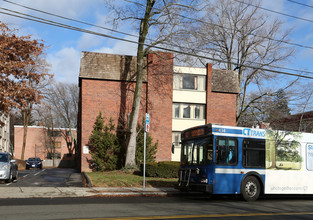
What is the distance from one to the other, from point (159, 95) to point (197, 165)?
18149 mm

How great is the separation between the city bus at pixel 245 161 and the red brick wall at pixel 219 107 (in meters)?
17.9

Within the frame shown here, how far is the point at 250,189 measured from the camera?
42.0 ft

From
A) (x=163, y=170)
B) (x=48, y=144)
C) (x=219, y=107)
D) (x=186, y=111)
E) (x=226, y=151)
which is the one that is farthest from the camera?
(x=48, y=144)

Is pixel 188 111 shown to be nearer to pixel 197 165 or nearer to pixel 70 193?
pixel 197 165

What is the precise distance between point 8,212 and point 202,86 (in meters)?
25.6

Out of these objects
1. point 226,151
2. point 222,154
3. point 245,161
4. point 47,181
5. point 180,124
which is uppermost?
point 180,124

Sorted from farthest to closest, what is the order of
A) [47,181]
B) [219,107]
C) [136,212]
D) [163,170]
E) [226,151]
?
[219,107]
[163,170]
[47,181]
[226,151]
[136,212]

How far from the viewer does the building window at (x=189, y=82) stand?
31.9m

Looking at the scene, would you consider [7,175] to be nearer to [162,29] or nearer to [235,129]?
[235,129]

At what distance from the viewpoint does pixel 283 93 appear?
33688 millimetres

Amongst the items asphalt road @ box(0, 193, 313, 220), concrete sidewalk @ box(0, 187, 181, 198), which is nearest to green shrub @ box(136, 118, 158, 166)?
concrete sidewalk @ box(0, 187, 181, 198)

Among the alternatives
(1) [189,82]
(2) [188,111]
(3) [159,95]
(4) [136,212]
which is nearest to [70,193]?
(4) [136,212]

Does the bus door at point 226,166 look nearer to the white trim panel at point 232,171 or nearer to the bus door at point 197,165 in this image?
the white trim panel at point 232,171

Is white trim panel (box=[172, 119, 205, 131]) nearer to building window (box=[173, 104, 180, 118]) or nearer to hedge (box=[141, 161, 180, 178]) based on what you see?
building window (box=[173, 104, 180, 118])
